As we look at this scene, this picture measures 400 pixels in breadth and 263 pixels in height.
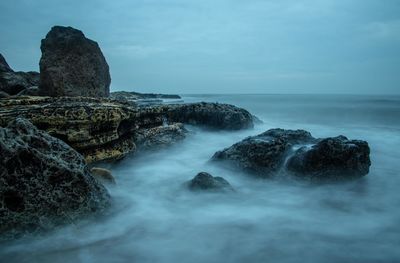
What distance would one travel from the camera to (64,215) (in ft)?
13.1

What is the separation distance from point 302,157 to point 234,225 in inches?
99.3

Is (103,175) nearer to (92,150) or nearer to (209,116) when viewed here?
(92,150)

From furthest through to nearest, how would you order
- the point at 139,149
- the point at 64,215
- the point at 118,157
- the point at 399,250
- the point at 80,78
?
the point at 80,78
the point at 139,149
the point at 118,157
the point at 64,215
the point at 399,250

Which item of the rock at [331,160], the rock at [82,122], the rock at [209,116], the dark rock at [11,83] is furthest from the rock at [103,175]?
the dark rock at [11,83]

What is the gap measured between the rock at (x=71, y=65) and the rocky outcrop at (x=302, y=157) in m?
8.55

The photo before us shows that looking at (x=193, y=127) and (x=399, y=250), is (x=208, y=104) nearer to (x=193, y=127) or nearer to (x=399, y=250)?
(x=193, y=127)

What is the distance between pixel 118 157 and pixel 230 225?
3.18m

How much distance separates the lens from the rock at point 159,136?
27.9ft

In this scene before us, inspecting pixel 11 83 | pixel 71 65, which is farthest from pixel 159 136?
pixel 11 83

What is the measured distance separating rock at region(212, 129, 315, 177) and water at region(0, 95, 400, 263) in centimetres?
27

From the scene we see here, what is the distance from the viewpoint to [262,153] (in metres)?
6.64

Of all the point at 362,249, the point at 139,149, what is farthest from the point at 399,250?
the point at 139,149

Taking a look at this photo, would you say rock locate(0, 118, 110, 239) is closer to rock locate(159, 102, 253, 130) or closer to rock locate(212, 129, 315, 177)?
rock locate(212, 129, 315, 177)

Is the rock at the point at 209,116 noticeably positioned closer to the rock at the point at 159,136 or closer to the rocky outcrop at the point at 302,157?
the rock at the point at 159,136
